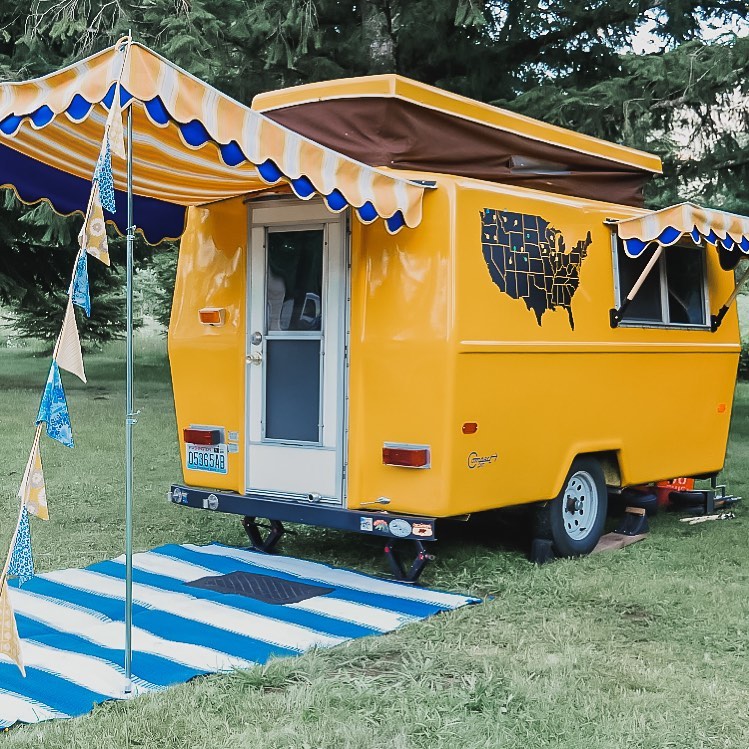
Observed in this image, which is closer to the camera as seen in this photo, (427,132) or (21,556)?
(21,556)

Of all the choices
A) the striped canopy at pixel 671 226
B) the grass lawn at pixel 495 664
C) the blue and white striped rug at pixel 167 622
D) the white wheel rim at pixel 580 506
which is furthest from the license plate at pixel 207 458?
the striped canopy at pixel 671 226

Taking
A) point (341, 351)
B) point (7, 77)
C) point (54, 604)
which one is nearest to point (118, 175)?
point (341, 351)

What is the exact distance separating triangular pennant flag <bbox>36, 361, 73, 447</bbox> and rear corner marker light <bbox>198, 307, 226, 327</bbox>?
2856mm

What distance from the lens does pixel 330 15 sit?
42.3ft

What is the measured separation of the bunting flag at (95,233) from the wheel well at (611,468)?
4300 millimetres

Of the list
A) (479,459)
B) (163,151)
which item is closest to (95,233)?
(163,151)

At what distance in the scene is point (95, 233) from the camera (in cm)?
416

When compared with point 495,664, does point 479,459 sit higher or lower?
higher

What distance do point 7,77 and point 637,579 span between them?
989 centimetres

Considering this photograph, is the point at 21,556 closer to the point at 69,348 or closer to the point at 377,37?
the point at 69,348

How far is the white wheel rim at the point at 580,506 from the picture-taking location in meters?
7.13

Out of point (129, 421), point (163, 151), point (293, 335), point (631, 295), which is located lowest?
point (129, 421)

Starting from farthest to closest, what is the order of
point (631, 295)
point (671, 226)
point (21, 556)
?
1. point (631, 295)
2. point (671, 226)
3. point (21, 556)

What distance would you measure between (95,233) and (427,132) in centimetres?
296
